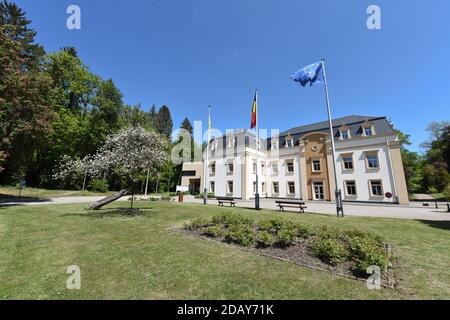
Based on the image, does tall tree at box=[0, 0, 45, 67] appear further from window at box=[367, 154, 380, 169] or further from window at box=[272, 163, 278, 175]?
window at box=[367, 154, 380, 169]

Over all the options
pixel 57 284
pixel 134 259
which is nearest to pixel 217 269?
pixel 134 259

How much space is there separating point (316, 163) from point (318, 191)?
13.9 feet

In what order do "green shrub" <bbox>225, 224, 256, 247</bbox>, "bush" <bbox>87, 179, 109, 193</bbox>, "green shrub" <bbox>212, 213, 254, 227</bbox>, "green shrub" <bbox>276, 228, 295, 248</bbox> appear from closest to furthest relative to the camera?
"green shrub" <bbox>276, 228, 295, 248</bbox> → "green shrub" <bbox>225, 224, 256, 247</bbox> → "green shrub" <bbox>212, 213, 254, 227</bbox> → "bush" <bbox>87, 179, 109, 193</bbox>

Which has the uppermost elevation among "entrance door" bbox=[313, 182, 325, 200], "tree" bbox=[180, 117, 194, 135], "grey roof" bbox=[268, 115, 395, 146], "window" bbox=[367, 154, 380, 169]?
"tree" bbox=[180, 117, 194, 135]

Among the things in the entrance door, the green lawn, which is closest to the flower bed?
the green lawn

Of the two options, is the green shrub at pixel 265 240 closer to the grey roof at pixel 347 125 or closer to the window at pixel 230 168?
the grey roof at pixel 347 125

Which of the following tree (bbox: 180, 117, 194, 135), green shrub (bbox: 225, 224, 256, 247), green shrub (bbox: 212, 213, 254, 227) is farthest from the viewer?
tree (bbox: 180, 117, 194, 135)

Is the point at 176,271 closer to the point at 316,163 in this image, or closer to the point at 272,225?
the point at 272,225

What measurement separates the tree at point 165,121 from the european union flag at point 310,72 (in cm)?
5995

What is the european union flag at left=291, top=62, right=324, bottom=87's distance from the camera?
15.6 m

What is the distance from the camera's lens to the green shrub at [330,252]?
5293 millimetres

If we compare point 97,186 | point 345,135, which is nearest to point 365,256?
point 345,135

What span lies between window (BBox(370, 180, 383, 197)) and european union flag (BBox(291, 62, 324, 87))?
59.3 feet

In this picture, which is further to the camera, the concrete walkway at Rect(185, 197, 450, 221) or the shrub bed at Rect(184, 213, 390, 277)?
the concrete walkway at Rect(185, 197, 450, 221)
